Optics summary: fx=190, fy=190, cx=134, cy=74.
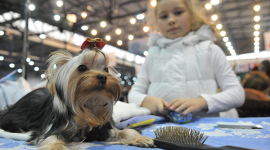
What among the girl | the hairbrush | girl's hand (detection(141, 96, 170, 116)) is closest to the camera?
the hairbrush

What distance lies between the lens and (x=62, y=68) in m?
1.01

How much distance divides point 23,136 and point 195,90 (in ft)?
4.86

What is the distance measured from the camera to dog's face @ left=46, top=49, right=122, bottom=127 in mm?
954

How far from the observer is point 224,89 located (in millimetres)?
1877

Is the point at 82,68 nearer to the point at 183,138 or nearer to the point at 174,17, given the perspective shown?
the point at 183,138

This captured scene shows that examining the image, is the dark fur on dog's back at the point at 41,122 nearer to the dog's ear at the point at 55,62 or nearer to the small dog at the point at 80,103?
the small dog at the point at 80,103

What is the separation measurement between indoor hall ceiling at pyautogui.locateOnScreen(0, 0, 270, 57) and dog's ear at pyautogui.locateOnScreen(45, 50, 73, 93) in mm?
3210

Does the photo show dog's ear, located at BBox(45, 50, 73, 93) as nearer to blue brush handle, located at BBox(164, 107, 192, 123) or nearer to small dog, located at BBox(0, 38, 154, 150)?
small dog, located at BBox(0, 38, 154, 150)

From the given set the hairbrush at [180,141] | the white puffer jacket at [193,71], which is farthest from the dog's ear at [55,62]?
the white puffer jacket at [193,71]

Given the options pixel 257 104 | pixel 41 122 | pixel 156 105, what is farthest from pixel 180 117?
pixel 257 104

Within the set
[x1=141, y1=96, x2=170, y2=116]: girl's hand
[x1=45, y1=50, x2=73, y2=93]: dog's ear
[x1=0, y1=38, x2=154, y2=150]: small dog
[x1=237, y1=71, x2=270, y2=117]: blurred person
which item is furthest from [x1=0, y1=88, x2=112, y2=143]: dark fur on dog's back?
[x1=237, y1=71, x2=270, y2=117]: blurred person

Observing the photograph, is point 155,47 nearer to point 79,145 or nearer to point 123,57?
point 79,145

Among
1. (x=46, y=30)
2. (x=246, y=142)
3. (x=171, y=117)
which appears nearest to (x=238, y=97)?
(x=171, y=117)

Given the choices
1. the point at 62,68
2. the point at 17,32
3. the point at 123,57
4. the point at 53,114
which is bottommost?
the point at 53,114
